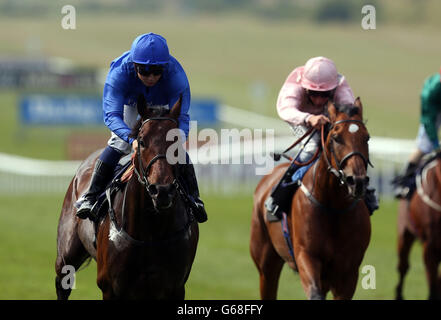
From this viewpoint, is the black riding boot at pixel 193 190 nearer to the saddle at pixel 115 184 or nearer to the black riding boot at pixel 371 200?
the saddle at pixel 115 184

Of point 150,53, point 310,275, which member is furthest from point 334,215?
point 150,53

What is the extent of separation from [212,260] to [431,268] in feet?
15.0

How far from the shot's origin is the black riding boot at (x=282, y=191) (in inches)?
299

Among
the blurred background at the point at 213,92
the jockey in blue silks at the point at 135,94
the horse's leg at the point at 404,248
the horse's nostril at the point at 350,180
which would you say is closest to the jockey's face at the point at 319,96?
the horse's nostril at the point at 350,180

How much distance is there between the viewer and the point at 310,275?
689 cm

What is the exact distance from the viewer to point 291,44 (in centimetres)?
6612

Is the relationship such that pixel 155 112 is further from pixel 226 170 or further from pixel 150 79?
pixel 226 170

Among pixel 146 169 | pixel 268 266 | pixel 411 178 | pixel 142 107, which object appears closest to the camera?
pixel 146 169

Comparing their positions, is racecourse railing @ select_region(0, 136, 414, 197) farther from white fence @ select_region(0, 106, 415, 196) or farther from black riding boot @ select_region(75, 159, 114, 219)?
black riding boot @ select_region(75, 159, 114, 219)

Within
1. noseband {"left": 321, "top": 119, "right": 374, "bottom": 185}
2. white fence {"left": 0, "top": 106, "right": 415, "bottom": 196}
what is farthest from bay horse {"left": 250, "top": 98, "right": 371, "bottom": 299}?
white fence {"left": 0, "top": 106, "right": 415, "bottom": 196}

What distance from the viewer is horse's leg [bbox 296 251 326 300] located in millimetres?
6766
